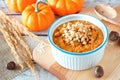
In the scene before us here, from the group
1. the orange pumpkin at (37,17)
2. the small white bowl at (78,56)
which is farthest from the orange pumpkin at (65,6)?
the small white bowl at (78,56)

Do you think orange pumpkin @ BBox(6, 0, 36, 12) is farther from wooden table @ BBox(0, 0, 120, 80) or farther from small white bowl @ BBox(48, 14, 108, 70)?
small white bowl @ BBox(48, 14, 108, 70)

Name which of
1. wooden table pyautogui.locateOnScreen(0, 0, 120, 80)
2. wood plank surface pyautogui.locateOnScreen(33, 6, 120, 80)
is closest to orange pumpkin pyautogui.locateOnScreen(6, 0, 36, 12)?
wooden table pyautogui.locateOnScreen(0, 0, 120, 80)

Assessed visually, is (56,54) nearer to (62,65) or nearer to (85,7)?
(62,65)

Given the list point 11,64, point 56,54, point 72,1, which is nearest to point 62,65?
point 56,54

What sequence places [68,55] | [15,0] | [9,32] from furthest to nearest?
[15,0] → [9,32] → [68,55]

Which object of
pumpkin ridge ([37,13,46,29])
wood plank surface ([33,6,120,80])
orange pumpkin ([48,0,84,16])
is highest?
orange pumpkin ([48,0,84,16])

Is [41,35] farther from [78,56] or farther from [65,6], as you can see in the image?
[78,56]
